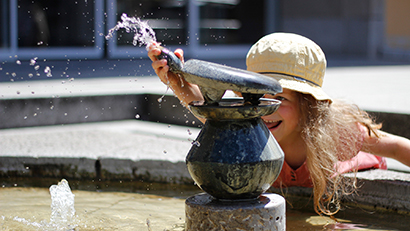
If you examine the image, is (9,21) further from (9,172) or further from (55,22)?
(9,172)

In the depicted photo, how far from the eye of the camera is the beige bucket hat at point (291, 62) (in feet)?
6.85

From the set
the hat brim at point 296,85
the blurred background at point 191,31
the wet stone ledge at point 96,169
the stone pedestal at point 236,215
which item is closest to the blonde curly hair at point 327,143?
the hat brim at point 296,85

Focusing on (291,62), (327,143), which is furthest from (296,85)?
(327,143)

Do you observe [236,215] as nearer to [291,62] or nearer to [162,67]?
[162,67]

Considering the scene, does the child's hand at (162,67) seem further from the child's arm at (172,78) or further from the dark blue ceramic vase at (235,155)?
the dark blue ceramic vase at (235,155)

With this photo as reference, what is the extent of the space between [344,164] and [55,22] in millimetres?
9304

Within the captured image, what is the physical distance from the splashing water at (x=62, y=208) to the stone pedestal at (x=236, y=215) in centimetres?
76

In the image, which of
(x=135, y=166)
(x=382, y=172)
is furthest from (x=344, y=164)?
(x=135, y=166)

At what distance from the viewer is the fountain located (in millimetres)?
1379

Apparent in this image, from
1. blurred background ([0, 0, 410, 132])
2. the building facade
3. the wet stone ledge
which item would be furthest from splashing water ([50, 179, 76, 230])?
the building facade

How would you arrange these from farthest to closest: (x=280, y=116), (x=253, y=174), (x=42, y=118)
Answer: (x=42, y=118) < (x=280, y=116) < (x=253, y=174)

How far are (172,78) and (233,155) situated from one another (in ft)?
1.75

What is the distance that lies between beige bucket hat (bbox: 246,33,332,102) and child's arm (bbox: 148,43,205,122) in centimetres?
32

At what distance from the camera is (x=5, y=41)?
9.77 metres
